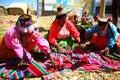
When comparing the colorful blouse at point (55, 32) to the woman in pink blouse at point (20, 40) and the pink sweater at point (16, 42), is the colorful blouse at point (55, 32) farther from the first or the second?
the pink sweater at point (16, 42)

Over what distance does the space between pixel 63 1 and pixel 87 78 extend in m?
8.23

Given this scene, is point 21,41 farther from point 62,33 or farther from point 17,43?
point 62,33

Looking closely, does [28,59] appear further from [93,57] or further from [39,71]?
[93,57]

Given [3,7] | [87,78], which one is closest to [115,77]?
[87,78]

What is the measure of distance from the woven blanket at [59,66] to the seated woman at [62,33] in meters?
0.39

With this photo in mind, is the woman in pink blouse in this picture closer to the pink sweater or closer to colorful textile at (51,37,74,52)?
the pink sweater

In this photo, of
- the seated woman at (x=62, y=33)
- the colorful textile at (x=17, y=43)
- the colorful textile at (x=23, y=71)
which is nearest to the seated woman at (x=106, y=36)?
the seated woman at (x=62, y=33)

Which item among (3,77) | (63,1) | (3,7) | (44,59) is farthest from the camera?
(3,7)

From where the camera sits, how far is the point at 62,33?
6.39 meters

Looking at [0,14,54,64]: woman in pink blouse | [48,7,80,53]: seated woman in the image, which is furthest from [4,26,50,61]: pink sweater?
[48,7,80,53]: seated woman

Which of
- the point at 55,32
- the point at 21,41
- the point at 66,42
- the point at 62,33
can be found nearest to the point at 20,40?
the point at 21,41

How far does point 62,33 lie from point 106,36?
3.49 ft

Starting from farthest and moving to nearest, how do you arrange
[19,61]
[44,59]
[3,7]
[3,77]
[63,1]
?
[3,7] → [63,1] → [44,59] → [19,61] → [3,77]

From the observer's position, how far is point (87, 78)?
16.1ft
